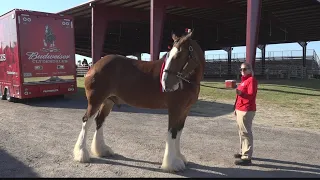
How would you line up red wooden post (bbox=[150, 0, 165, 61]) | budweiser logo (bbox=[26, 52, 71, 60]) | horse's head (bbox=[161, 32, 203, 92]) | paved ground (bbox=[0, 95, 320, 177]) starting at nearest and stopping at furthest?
horse's head (bbox=[161, 32, 203, 92])
paved ground (bbox=[0, 95, 320, 177])
budweiser logo (bbox=[26, 52, 71, 60])
red wooden post (bbox=[150, 0, 165, 61])

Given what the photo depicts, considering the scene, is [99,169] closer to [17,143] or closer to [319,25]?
[17,143]

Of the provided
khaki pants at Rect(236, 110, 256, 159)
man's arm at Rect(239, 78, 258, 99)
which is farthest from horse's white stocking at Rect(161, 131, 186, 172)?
man's arm at Rect(239, 78, 258, 99)

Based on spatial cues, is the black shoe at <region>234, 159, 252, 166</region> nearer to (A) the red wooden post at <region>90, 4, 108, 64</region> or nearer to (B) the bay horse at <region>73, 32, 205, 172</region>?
(B) the bay horse at <region>73, 32, 205, 172</region>

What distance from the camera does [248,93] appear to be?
16.7 ft

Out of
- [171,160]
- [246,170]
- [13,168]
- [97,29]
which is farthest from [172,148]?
[97,29]

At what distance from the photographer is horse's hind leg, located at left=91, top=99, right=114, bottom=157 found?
18.2 feet

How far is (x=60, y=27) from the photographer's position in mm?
13320

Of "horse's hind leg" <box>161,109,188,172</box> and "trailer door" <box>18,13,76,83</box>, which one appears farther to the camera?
"trailer door" <box>18,13,76,83</box>

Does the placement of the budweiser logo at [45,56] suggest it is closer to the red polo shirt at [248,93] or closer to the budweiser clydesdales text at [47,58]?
the budweiser clydesdales text at [47,58]

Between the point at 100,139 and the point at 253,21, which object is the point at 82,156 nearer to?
the point at 100,139

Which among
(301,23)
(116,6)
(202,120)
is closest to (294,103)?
(202,120)

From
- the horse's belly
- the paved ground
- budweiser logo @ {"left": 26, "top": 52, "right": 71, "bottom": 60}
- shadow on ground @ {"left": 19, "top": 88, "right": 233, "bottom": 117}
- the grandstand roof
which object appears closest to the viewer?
the paved ground

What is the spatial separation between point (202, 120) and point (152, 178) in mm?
5197

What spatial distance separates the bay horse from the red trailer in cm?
823
